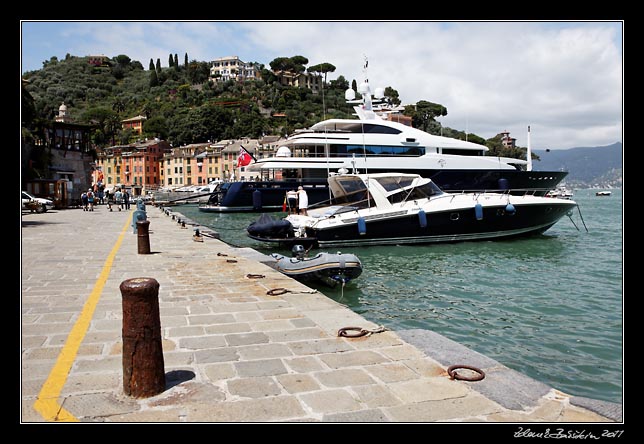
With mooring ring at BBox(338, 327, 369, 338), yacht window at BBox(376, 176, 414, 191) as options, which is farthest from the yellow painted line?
Result: yacht window at BBox(376, 176, 414, 191)

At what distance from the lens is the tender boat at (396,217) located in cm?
1631

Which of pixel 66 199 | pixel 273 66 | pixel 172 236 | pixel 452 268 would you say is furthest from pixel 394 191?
pixel 273 66

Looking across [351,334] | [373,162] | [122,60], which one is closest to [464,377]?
[351,334]

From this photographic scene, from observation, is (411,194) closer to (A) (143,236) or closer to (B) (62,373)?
(A) (143,236)

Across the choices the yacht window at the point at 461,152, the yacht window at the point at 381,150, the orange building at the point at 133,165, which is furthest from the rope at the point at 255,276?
the orange building at the point at 133,165

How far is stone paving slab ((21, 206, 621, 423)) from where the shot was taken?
3221mm

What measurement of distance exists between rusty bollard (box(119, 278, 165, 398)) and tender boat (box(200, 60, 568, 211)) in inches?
1235

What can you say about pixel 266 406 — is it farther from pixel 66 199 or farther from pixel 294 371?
pixel 66 199

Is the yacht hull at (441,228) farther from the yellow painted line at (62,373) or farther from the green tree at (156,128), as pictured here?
the green tree at (156,128)

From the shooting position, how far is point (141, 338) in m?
3.36

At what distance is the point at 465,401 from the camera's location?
3379mm

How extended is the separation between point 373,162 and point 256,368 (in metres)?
31.4

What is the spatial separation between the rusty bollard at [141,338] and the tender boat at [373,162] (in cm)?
3137
